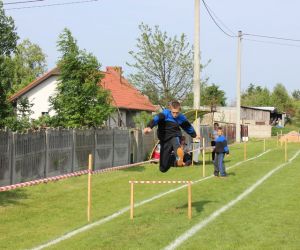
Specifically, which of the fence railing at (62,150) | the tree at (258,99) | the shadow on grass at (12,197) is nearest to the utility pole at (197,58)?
the fence railing at (62,150)

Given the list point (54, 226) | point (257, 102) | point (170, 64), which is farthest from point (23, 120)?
point (257, 102)

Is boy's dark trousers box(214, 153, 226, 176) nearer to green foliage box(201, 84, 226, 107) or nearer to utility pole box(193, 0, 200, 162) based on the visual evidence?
utility pole box(193, 0, 200, 162)

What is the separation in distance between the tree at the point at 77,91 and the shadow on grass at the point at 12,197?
26.6 feet

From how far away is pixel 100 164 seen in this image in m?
24.5

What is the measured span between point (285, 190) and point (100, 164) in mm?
10326

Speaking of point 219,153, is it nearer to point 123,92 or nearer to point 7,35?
point 7,35

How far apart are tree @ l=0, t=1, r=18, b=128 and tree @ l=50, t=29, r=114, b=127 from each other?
234cm

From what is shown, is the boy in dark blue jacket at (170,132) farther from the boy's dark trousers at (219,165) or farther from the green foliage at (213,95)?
the green foliage at (213,95)

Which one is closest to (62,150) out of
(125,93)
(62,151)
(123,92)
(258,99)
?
(62,151)

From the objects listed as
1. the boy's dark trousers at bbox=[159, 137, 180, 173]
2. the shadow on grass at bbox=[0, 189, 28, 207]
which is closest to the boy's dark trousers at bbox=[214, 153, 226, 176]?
the shadow on grass at bbox=[0, 189, 28, 207]

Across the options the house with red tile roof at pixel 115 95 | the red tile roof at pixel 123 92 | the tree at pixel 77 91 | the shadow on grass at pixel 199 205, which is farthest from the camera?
the red tile roof at pixel 123 92

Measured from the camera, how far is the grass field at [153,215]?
905 centimetres

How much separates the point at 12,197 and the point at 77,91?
9504 mm

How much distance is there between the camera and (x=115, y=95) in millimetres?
49969
